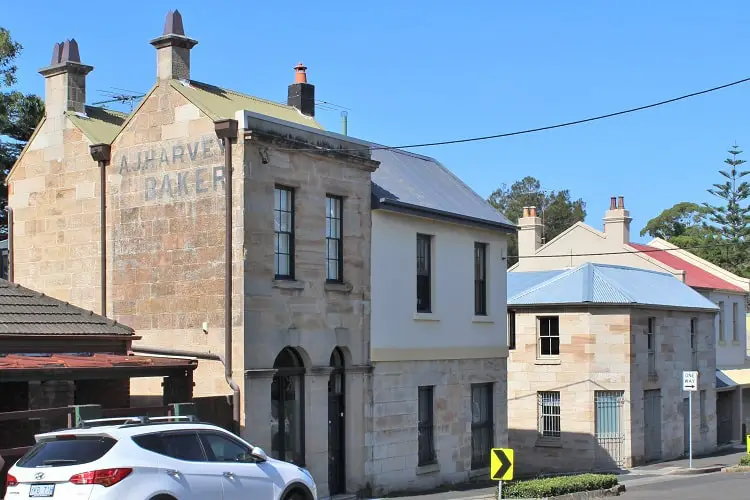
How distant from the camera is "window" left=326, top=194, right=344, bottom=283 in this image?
72.6 ft

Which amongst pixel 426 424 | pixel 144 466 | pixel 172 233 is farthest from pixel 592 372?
pixel 144 466

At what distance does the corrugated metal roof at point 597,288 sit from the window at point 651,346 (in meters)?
0.80

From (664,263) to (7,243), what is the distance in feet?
101

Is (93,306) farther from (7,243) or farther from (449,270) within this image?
(449,270)

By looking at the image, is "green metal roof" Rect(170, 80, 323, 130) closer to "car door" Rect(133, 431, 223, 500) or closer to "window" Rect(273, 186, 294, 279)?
"window" Rect(273, 186, 294, 279)

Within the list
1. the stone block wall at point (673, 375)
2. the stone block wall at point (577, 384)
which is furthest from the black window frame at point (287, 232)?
the stone block wall at point (673, 375)

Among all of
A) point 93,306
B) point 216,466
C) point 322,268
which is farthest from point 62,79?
point 216,466

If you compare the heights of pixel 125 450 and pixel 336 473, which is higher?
pixel 125 450

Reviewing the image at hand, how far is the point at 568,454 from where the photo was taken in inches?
1401

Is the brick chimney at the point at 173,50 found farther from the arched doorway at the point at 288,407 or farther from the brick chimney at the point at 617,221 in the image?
the brick chimney at the point at 617,221

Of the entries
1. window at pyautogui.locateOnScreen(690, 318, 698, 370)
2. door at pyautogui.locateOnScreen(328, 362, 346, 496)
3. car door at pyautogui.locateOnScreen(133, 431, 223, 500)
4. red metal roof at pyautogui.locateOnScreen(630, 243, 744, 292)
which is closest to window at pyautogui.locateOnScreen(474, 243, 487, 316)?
door at pyautogui.locateOnScreen(328, 362, 346, 496)

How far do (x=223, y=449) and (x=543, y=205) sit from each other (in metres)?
82.7

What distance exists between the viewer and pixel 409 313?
958 inches

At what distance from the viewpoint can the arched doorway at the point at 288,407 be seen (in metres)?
20.5
